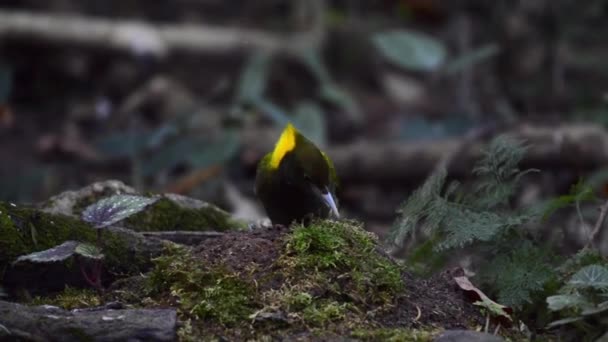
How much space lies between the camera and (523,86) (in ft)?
35.2

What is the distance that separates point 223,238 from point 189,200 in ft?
3.03

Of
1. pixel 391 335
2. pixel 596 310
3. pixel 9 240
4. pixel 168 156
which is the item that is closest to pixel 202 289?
pixel 391 335

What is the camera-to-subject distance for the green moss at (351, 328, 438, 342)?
10.4ft

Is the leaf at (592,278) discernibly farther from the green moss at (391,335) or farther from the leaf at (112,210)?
the leaf at (112,210)

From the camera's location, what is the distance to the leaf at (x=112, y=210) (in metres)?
3.39

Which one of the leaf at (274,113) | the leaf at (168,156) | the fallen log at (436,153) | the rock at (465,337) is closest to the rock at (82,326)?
the rock at (465,337)

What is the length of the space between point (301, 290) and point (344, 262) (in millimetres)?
215

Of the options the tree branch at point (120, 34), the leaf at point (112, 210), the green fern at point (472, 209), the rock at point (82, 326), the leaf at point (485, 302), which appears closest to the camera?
the rock at point (82, 326)

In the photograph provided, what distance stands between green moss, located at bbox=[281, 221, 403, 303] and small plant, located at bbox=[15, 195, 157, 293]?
511 mm

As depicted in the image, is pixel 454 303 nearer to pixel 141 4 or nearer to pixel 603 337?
pixel 603 337

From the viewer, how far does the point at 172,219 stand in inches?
179

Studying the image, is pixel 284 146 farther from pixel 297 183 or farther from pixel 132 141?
pixel 132 141

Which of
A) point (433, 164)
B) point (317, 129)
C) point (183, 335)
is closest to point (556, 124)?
point (433, 164)

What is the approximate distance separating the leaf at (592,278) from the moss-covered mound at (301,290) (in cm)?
38
